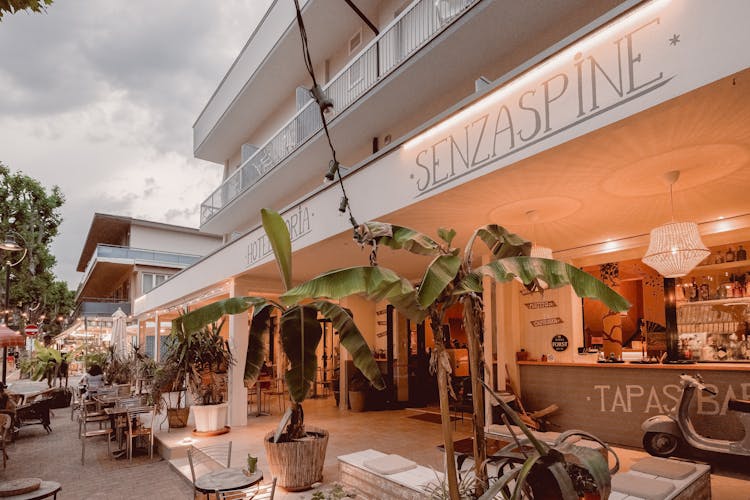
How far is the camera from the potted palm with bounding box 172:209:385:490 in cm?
443

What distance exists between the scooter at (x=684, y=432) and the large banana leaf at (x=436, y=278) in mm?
4629

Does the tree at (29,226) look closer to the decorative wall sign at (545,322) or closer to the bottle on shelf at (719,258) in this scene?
the decorative wall sign at (545,322)

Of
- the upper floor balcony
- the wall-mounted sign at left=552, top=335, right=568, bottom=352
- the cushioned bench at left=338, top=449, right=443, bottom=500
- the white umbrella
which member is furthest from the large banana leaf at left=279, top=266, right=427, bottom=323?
the upper floor balcony

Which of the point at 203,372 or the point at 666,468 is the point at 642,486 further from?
the point at 203,372

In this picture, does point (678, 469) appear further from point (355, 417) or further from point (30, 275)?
point (30, 275)

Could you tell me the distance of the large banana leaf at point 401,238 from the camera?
12.4 ft

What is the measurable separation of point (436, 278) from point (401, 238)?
0.84 m

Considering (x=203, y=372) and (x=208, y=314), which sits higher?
(x=208, y=314)

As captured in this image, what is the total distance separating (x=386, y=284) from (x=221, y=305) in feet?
7.98

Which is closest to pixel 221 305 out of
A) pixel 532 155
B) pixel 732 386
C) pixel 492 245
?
pixel 492 245

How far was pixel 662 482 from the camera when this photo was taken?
4004 mm

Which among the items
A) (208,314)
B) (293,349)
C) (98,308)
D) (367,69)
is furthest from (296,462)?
(98,308)

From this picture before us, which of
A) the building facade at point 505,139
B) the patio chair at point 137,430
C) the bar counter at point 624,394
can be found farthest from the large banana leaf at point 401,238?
the patio chair at point 137,430

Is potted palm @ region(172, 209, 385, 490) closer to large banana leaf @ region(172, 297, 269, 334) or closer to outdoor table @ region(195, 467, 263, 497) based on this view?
large banana leaf @ region(172, 297, 269, 334)
